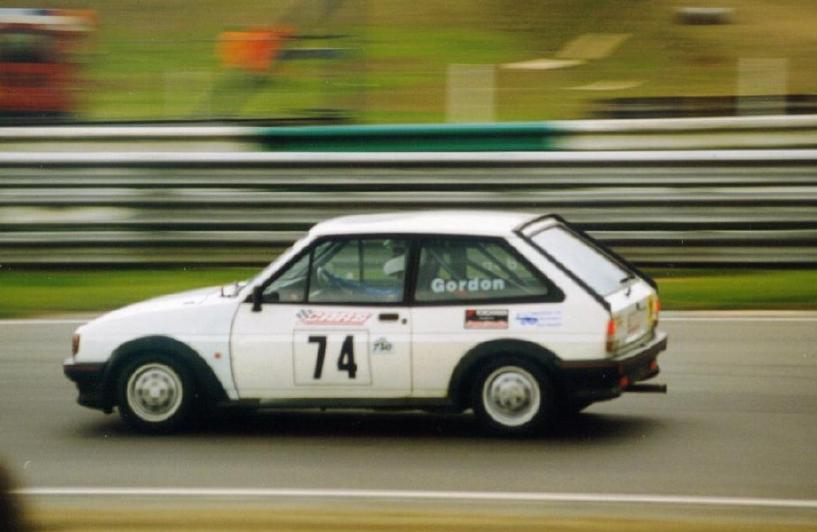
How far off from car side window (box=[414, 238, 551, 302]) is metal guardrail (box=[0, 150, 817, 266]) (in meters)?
6.85

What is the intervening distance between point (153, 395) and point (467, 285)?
196 cm

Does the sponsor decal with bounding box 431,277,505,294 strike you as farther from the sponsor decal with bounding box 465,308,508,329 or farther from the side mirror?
the side mirror

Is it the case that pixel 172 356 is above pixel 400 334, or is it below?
below

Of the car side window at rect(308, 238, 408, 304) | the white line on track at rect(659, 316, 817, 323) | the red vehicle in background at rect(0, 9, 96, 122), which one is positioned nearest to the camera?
the car side window at rect(308, 238, 408, 304)

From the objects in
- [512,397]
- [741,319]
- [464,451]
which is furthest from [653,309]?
[741,319]

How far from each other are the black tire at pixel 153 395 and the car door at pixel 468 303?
1.43 meters

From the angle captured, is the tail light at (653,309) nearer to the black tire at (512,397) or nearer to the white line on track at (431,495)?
the black tire at (512,397)

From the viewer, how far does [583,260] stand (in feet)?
30.4

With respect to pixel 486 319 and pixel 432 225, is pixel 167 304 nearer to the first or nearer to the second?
pixel 432 225

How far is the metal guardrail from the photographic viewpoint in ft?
51.5

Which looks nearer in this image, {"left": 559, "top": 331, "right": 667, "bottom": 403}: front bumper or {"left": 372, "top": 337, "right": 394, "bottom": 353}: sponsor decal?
{"left": 559, "top": 331, "right": 667, "bottom": 403}: front bumper

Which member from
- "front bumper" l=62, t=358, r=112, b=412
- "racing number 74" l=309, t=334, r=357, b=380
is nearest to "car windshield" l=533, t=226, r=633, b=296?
"racing number 74" l=309, t=334, r=357, b=380

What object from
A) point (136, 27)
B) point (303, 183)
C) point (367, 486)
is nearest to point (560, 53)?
point (136, 27)

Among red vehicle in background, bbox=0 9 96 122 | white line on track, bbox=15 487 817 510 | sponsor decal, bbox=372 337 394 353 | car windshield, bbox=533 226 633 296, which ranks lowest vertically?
white line on track, bbox=15 487 817 510
